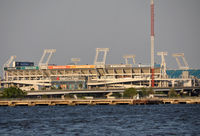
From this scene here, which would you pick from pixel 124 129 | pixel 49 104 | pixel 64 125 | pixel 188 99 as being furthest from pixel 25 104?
pixel 124 129

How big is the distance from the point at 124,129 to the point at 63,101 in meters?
→ 92.2

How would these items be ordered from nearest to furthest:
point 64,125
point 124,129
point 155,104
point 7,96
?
point 124,129
point 64,125
point 155,104
point 7,96

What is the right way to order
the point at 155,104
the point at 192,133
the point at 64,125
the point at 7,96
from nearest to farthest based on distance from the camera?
the point at 192,133 → the point at 64,125 → the point at 155,104 → the point at 7,96

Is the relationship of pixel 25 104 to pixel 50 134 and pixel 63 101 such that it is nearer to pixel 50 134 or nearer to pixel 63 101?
pixel 63 101

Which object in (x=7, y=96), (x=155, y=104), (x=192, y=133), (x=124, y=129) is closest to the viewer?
(x=192, y=133)

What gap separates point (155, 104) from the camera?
164m

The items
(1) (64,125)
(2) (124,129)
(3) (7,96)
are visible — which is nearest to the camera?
(2) (124,129)

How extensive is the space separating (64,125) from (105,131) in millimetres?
13444

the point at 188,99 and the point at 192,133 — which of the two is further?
the point at 188,99

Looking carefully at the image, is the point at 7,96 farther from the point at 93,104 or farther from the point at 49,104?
the point at 93,104

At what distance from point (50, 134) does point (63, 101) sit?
9616 cm

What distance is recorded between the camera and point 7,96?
19312 cm

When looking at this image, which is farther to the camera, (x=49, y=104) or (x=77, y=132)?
(x=49, y=104)

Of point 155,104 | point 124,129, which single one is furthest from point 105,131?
point 155,104
